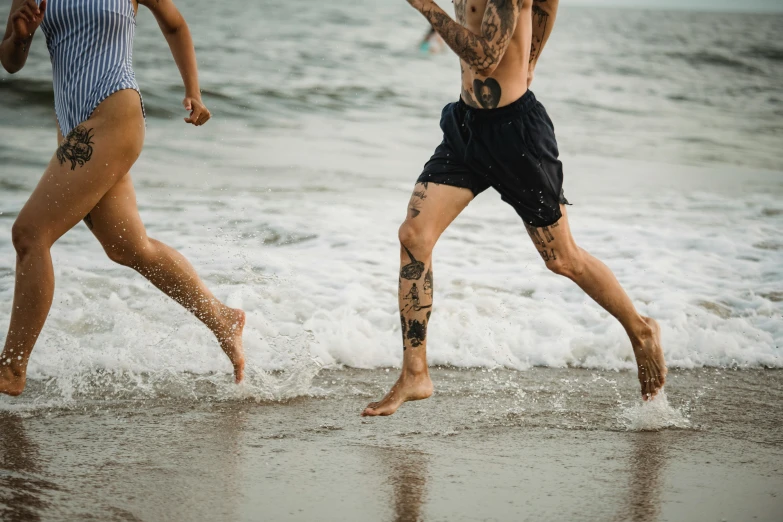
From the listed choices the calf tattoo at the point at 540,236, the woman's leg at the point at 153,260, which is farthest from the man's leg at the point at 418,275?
the woman's leg at the point at 153,260

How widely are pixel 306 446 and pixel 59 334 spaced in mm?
2122

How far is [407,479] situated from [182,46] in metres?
2.13

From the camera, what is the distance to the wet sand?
8.86ft

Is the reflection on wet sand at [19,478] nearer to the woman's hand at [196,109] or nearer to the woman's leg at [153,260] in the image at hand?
the woman's leg at [153,260]

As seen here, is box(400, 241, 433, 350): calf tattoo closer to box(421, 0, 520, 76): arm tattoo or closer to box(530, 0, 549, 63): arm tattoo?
box(421, 0, 520, 76): arm tattoo

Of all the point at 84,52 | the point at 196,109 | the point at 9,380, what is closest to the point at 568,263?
the point at 196,109

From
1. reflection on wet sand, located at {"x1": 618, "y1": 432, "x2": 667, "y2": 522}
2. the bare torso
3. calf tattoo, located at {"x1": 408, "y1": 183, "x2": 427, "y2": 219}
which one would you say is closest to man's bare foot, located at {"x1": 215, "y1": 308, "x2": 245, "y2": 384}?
calf tattoo, located at {"x1": 408, "y1": 183, "x2": 427, "y2": 219}

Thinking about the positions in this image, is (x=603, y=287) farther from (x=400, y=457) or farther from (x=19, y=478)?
(x=19, y=478)

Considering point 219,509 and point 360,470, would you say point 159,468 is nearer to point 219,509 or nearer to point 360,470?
point 219,509

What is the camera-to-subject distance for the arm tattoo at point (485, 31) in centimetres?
317

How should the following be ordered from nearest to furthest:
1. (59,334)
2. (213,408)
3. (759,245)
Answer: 1. (213,408)
2. (59,334)
3. (759,245)

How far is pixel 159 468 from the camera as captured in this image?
2.95m

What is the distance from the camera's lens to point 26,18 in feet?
10.4

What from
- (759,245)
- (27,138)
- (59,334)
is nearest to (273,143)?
(27,138)
